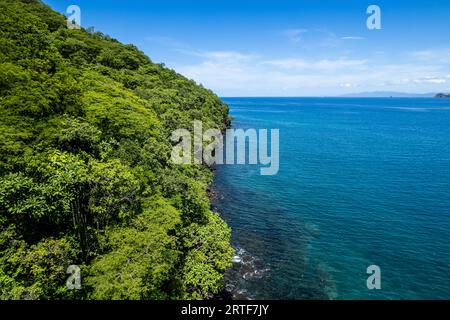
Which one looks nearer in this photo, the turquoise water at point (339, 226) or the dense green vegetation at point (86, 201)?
the dense green vegetation at point (86, 201)

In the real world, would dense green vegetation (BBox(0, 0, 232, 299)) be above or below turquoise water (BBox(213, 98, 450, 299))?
above

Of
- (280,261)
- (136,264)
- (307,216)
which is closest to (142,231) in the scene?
(136,264)

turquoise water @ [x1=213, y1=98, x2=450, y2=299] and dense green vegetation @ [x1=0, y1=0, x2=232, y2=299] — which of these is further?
turquoise water @ [x1=213, y1=98, x2=450, y2=299]

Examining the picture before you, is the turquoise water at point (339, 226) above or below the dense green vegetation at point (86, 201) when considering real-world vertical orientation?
below
